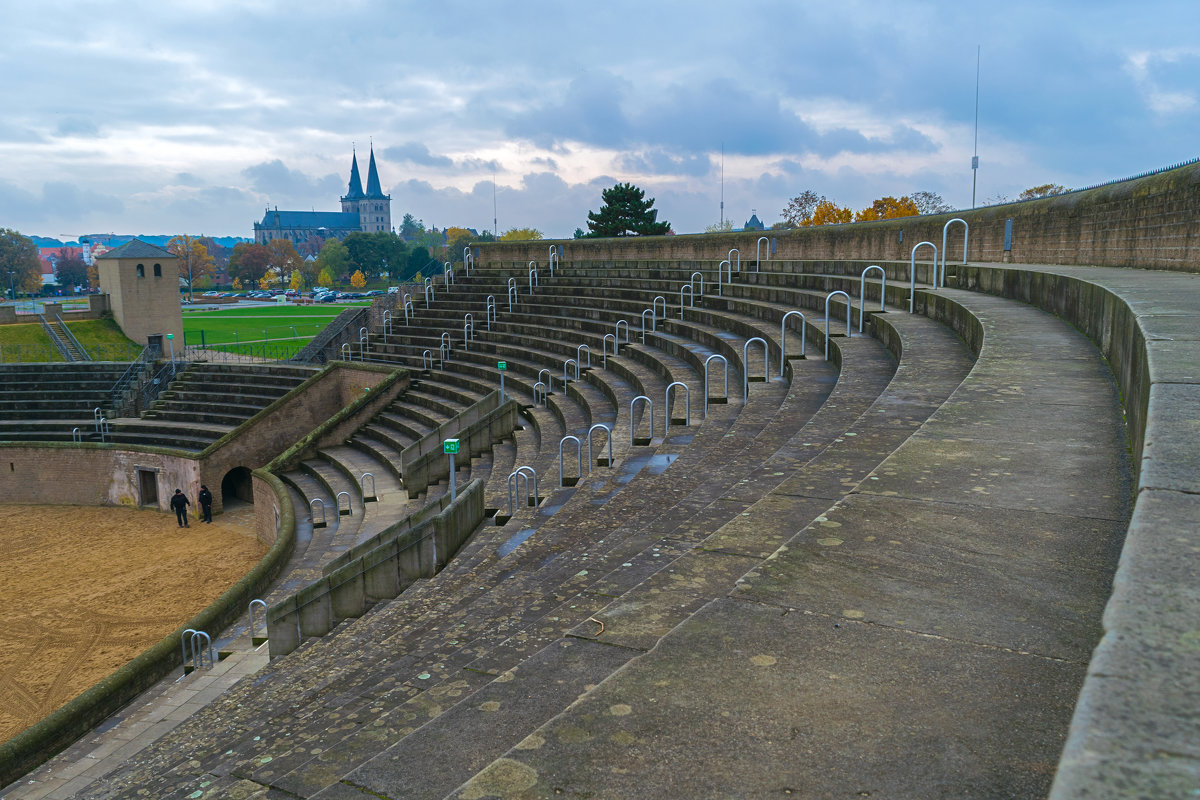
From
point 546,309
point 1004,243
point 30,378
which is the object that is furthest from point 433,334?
point 1004,243

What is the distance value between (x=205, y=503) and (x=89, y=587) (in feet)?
15.9

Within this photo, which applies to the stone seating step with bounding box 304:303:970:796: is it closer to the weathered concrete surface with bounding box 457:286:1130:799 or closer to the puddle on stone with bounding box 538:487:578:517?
the weathered concrete surface with bounding box 457:286:1130:799

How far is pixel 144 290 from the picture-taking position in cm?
3625

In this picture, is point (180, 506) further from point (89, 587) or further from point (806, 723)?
Answer: point (806, 723)

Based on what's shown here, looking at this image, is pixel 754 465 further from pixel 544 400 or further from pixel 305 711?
pixel 544 400

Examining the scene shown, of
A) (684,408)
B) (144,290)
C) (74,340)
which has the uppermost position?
(144,290)

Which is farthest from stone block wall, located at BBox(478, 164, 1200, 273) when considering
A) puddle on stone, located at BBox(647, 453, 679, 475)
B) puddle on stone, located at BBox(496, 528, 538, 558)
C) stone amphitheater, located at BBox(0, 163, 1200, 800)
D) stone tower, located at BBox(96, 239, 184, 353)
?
stone tower, located at BBox(96, 239, 184, 353)

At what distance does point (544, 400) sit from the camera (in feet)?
54.9

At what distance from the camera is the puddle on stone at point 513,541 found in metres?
8.59

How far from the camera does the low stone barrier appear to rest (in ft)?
30.8

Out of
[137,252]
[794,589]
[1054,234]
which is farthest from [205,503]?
[794,589]

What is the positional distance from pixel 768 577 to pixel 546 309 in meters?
21.5

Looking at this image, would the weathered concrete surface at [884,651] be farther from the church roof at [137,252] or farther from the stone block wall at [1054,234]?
the church roof at [137,252]

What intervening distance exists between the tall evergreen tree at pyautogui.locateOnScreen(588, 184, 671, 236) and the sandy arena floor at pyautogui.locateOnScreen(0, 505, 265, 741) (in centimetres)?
3861
